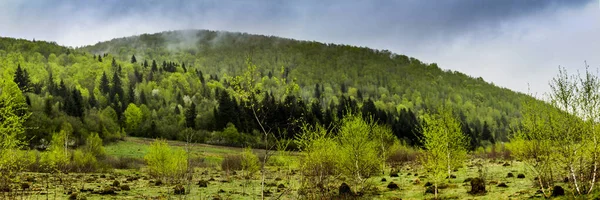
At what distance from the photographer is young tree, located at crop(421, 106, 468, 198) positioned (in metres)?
27.5

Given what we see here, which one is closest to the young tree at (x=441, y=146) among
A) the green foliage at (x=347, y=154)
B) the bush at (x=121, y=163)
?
the green foliage at (x=347, y=154)

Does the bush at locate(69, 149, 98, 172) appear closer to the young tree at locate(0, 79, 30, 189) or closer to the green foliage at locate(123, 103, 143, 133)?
the young tree at locate(0, 79, 30, 189)

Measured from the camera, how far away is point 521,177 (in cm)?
3388

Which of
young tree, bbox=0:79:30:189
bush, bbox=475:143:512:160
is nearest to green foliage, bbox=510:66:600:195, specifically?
young tree, bbox=0:79:30:189

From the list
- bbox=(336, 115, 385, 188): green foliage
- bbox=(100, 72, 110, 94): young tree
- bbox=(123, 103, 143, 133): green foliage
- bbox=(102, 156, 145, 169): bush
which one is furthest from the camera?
bbox=(100, 72, 110, 94): young tree

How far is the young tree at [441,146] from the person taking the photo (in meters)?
27.5

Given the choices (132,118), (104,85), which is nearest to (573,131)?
(132,118)

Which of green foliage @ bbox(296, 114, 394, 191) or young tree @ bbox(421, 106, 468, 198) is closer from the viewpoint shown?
young tree @ bbox(421, 106, 468, 198)

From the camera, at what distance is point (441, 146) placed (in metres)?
28.9

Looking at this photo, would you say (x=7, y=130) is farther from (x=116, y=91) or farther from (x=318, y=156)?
(x=116, y=91)

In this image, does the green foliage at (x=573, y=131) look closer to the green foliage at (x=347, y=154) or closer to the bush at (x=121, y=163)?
the green foliage at (x=347, y=154)

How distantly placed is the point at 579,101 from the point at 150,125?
118 metres

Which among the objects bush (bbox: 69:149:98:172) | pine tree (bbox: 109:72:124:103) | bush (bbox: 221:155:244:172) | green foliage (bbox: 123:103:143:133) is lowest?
bush (bbox: 221:155:244:172)

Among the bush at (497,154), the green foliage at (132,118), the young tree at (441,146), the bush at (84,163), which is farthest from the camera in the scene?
the green foliage at (132,118)
